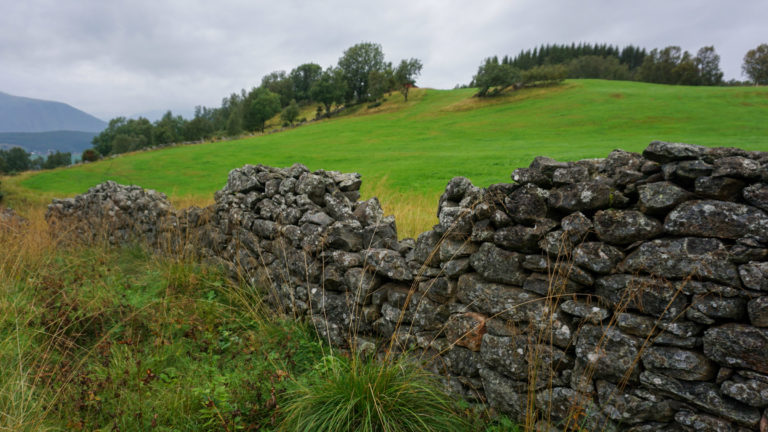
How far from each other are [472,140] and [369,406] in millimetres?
25823

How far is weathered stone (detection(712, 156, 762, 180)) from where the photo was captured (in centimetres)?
225

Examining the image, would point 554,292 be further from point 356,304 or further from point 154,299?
point 154,299

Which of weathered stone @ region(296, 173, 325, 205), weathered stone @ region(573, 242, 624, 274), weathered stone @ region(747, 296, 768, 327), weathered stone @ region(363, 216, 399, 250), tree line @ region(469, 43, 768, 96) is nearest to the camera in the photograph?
weathered stone @ region(747, 296, 768, 327)

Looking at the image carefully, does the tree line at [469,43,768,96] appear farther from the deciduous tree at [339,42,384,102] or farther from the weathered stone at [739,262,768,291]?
the weathered stone at [739,262,768,291]

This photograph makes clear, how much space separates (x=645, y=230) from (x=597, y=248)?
333 mm

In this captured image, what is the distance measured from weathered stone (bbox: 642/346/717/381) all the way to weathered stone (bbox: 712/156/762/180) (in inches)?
47.2

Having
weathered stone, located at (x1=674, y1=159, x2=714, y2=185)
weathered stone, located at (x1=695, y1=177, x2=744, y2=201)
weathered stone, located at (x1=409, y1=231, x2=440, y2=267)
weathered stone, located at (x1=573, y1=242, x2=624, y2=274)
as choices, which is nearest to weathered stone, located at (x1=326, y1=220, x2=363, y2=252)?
weathered stone, located at (x1=409, y1=231, x2=440, y2=267)

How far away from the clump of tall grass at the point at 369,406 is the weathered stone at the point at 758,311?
213cm

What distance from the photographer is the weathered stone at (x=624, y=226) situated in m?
2.56

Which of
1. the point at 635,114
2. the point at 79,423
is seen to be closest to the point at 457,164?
the point at 79,423

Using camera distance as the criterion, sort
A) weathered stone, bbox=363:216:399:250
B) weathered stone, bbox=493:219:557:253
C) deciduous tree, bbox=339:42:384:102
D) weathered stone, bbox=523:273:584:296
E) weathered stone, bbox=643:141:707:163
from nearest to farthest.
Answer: weathered stone, bbox=643:141:707:163 < weathered stone, bbox=523:273:584:296 < weathered stone, bbox=493:219:557:253 < weathered stone, bbox=363:216:399:250 < deciduous tree, bbox=339:42:384:102

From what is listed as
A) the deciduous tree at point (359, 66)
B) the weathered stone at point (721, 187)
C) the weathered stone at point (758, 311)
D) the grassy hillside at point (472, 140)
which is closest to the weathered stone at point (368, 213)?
the weathered stone at point (721, 187)

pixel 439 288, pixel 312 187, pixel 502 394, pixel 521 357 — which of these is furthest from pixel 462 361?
pixel 312 187

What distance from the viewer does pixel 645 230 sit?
2559 millimetres
